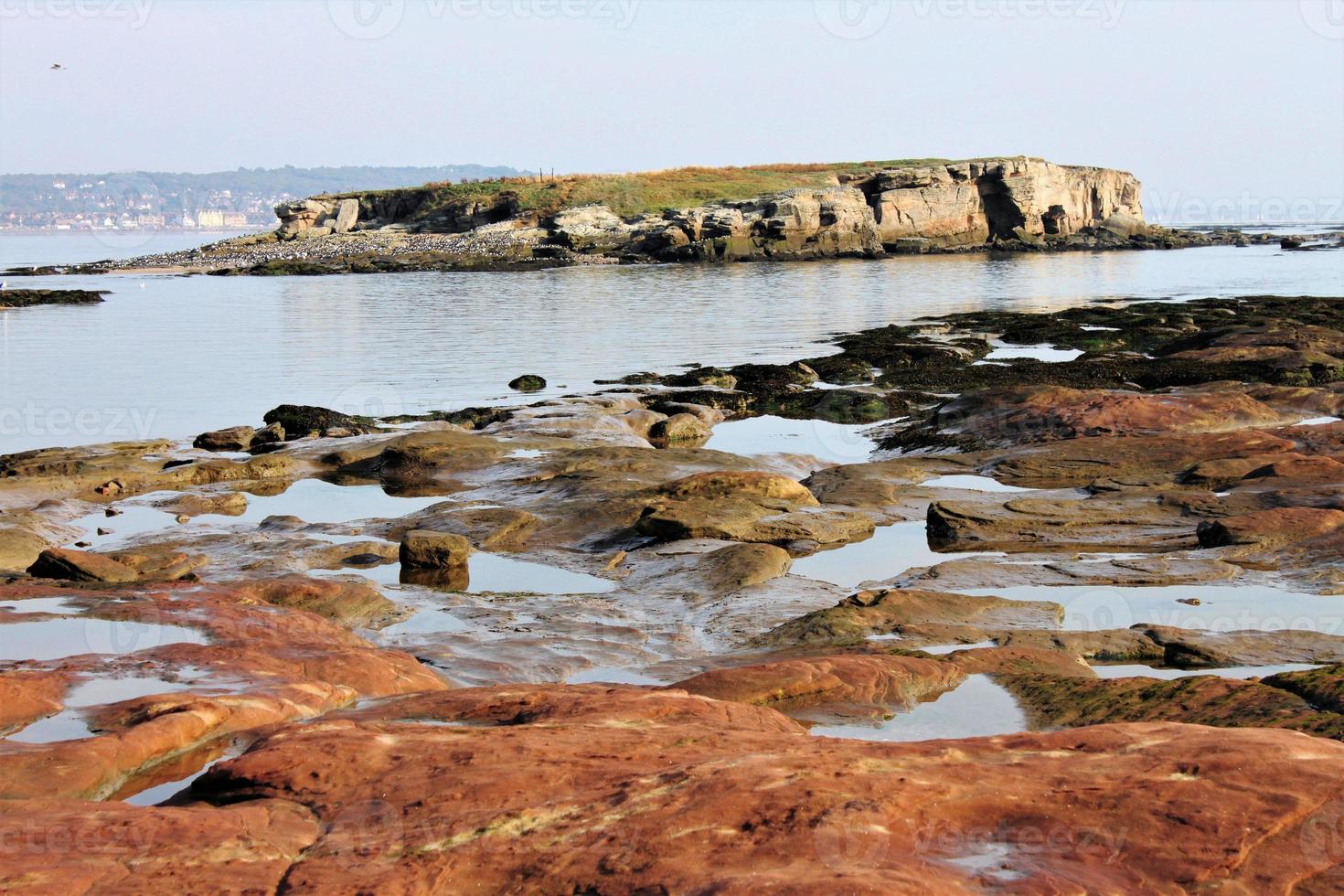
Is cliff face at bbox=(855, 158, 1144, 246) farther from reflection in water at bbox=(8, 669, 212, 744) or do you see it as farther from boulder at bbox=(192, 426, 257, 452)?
reflection in water at bbox=(8, 669, 212, 744)

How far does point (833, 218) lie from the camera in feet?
288

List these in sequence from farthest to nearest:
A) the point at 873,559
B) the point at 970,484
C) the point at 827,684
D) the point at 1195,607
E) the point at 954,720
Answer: the point at 970,484 → the point at 873,559 → the point at 1195,607 → the point at 827,684 → the point at 954,720

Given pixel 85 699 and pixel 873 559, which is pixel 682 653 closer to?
pixel 873 559

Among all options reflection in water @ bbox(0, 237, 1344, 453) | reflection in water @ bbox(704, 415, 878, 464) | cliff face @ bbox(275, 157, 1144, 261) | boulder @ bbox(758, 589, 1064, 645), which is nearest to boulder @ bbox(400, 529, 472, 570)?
boulder @ bbox(758, 589, 1064, 645)

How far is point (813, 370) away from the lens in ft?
96.2

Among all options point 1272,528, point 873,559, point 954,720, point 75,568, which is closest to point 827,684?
point 954,720

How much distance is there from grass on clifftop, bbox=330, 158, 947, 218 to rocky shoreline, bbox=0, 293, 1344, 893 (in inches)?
2971

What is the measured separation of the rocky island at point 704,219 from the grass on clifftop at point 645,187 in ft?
0.68

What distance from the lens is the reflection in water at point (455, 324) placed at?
28.1 meters

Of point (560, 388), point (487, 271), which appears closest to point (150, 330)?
point (560, 388)

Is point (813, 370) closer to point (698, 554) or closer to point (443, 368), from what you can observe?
point (443, 368)

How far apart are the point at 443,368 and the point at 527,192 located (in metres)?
69.5

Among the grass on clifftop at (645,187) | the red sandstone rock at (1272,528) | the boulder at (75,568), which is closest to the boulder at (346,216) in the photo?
the grass on clifftop at (645,187)

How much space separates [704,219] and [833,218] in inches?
376
